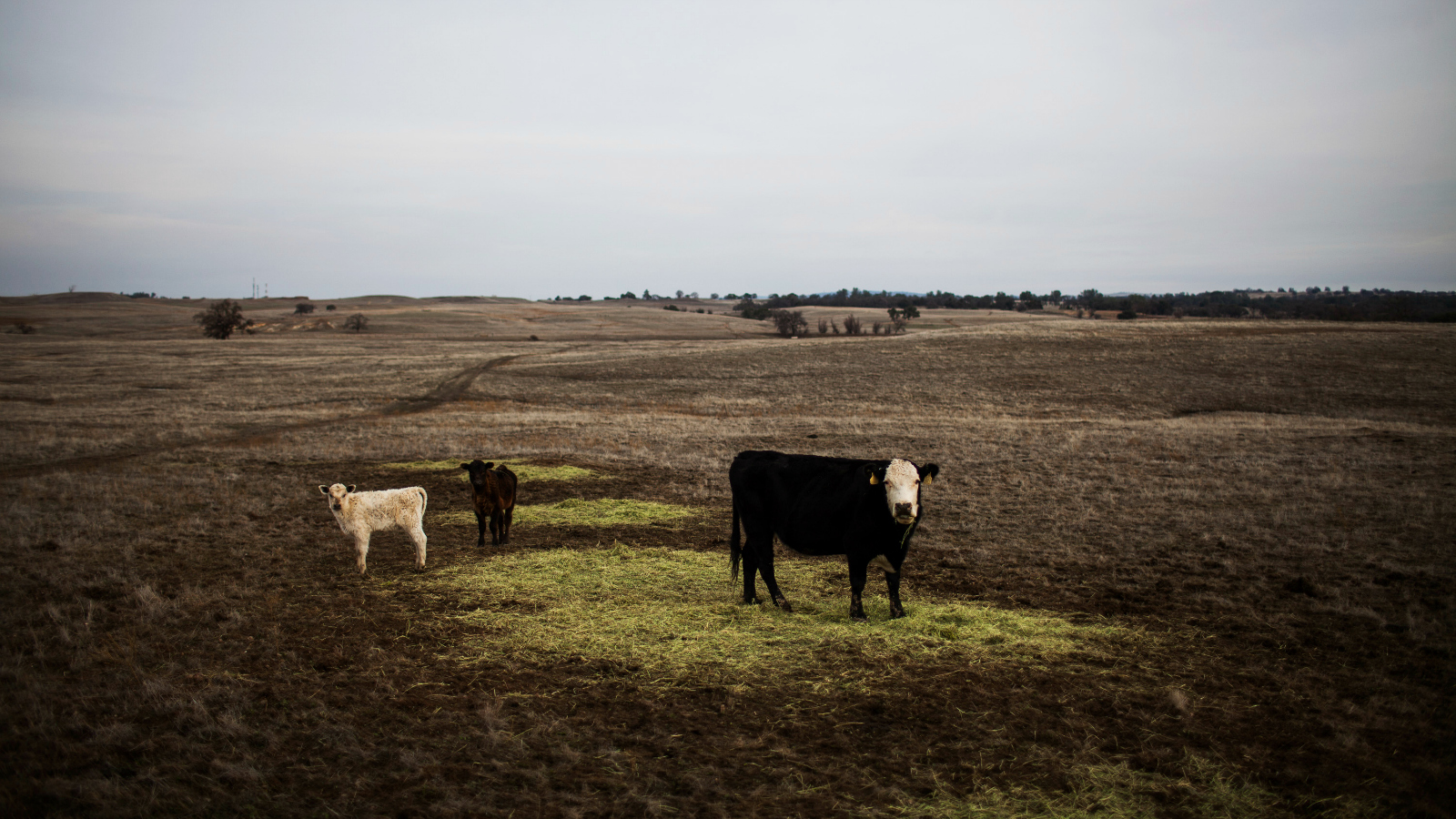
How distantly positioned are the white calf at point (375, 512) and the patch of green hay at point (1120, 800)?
26.7 ft

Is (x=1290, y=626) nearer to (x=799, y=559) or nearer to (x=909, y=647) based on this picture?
(x=909, y=647)

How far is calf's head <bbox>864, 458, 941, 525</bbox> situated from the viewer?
7.73m

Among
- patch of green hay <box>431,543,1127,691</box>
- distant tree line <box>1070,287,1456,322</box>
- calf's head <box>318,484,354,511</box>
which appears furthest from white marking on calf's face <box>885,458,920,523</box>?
distant tree line <box>1070,287,1456,322</box>

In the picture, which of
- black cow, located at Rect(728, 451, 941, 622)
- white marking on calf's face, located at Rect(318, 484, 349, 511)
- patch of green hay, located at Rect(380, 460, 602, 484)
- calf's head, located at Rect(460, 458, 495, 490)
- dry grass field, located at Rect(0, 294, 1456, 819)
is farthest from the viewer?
patch of green hay, located at Rect(380, 460, 602, 484)

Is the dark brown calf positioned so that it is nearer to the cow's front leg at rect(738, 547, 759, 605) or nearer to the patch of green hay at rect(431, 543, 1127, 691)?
the patch of green hay at rect(431, 543, 1127, 691)

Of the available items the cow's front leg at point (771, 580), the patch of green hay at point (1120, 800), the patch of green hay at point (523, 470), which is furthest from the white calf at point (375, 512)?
the patch of green hay at point (1120, 800)

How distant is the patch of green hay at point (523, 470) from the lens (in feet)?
59.5

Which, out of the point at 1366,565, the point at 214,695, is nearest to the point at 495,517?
the point at 214,695

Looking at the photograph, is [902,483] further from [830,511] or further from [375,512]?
[375,512]

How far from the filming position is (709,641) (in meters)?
8.05

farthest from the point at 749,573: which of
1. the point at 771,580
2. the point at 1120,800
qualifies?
the point at 1120,800

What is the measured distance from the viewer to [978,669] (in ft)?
24.1

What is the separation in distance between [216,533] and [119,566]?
2187 millimetres

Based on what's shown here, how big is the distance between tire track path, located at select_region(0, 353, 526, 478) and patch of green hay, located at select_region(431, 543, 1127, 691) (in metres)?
16.2
